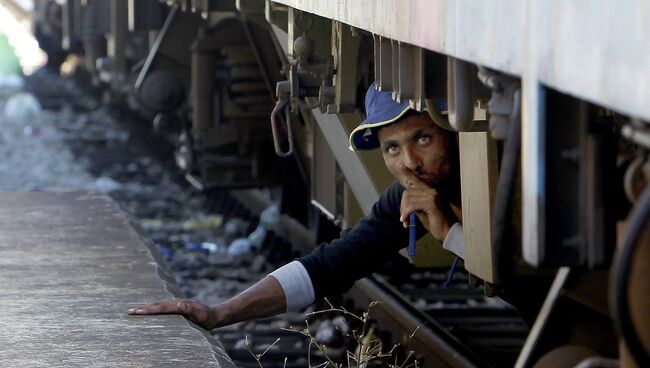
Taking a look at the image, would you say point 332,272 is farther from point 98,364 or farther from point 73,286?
point 73,286

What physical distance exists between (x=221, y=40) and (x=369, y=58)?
14.7ft

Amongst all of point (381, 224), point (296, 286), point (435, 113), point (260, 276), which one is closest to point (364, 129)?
point (381, 224)

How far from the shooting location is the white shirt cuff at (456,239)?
3.68 m

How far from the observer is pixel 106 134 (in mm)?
14984

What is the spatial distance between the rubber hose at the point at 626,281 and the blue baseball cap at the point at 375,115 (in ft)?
6.08

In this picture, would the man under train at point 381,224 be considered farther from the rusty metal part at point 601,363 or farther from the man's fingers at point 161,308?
the rusty metal part at point 601,363

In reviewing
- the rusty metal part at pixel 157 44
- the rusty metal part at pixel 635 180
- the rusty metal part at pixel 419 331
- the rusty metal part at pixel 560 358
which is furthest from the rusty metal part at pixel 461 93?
the rusty metal part at pixel 157 44

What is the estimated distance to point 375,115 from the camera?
3.89m

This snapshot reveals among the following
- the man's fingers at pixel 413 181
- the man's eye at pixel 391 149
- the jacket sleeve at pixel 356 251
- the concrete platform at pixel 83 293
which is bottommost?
the concrete platform at pixel 83 293

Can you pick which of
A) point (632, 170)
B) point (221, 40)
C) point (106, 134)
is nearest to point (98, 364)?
point (632, 170)

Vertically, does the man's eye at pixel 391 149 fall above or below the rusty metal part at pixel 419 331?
above

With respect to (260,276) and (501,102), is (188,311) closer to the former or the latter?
(501,102)

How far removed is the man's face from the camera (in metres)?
3.81

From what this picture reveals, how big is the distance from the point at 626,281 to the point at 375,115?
2115 mm
